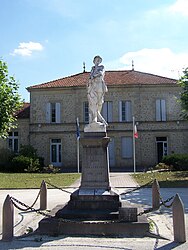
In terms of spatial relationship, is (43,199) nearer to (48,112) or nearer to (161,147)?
(48,112)

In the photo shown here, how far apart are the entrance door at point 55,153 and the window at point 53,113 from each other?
2.03m

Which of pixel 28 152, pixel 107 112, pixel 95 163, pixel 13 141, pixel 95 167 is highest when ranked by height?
pixel 107 112

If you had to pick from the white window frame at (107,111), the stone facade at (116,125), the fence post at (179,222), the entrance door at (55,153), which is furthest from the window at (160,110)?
the fence post at (179,222)

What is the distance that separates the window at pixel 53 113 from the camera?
29734 mm

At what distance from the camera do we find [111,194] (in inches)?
302

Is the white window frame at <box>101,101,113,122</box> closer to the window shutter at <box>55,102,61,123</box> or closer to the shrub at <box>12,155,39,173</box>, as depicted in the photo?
the window shutter at <box>55,102,61,123</box>

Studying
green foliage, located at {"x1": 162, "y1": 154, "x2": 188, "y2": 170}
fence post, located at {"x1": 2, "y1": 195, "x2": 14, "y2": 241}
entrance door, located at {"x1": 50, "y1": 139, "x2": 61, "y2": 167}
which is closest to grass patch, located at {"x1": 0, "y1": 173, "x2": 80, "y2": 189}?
green foliage, located at {"x1": 162, "y1": 154, "x2": 188, "y2": 170}

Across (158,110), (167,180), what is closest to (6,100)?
(167,180)

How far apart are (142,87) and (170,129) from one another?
4577 millimetres

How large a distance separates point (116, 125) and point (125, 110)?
5.47ft

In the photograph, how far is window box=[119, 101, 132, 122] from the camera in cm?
2915

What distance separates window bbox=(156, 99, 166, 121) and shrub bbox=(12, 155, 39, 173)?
1177cm

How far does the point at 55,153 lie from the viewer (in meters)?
29.4

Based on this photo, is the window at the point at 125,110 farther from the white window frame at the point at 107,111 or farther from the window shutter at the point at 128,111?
the white window frame at the point at 107,111
